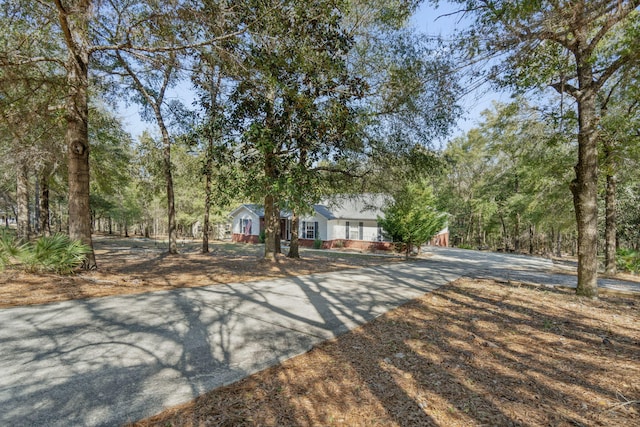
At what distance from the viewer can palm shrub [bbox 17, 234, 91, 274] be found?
22.1ft

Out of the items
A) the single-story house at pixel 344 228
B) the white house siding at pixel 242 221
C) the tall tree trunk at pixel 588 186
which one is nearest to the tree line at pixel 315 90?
the tall tree trunk at pixel 588 186

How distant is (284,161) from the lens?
10414mm

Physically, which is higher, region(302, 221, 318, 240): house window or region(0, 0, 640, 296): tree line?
region(0, 0, 640, 296): tree line

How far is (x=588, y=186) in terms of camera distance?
695cm

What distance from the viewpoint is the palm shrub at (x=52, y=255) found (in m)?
6.74

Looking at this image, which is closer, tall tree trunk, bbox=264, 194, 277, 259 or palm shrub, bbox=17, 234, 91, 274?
palm shrub, bbox=17, 234, 91, 274

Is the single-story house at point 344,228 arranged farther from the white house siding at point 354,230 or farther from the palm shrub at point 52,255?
the palm shrub at point 52,255

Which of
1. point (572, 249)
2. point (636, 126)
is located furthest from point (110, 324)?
point (572, 249)

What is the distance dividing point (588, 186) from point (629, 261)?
10769mm

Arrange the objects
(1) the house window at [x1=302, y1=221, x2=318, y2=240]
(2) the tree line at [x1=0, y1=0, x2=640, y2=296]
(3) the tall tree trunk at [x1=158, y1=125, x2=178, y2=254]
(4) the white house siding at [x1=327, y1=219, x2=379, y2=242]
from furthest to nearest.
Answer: (1) the house window at [x1=302, y1=221, x2=318, y2=240] → (4) the white house siding at [x1=327, y1=219, x2=379, y2=242] → (3) the tall tree trunk at [x1=158, y1=125, x2=178, y2=254] → (2) the tree line at [x1=0, y1=0, x2=640, y2=296]

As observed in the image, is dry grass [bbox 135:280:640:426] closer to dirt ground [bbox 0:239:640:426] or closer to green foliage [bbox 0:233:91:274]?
dirt ground [bbox 0:239:640:426]

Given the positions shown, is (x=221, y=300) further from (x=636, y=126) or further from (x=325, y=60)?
(x=636, y=126)

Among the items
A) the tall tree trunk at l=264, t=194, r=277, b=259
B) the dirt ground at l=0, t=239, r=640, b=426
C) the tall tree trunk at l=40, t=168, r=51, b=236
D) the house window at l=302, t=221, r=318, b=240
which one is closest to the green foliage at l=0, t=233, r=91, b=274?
the dirt ground at l=0, t=239, r=640, b=426

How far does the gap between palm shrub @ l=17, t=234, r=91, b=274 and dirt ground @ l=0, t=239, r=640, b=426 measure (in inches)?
33.2
